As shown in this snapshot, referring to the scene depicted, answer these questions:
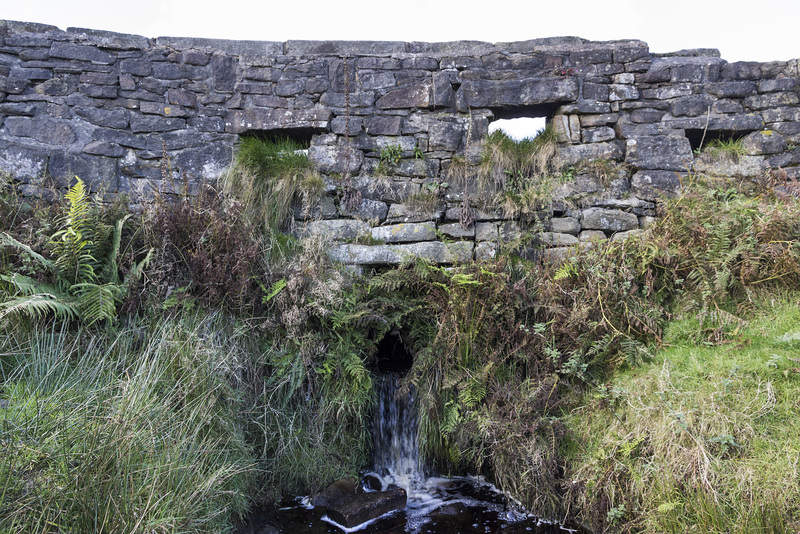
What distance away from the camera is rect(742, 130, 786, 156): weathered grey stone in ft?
17.3

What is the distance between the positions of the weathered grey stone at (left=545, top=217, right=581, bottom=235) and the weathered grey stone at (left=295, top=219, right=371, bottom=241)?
178 centimetres

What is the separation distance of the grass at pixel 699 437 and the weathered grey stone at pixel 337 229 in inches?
99.1

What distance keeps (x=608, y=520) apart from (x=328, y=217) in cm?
348

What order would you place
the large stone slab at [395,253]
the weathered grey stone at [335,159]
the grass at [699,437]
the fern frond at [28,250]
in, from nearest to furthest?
the grass at [699,437], the fern frond at [28,250], the large stone slab at [395,253], the weathered grey stone at [335,159]

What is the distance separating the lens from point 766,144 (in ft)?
17.3

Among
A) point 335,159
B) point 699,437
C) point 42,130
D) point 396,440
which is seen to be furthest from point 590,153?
point 42,130

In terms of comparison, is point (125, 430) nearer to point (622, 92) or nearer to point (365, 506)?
point (365, 506)

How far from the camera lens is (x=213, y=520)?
3.24 meters

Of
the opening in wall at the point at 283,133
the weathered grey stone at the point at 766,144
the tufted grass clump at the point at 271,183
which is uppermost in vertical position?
the opening in wall at the point at 283,133

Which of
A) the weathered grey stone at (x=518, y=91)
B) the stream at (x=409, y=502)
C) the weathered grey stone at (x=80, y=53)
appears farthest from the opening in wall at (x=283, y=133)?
the stream at (x=409, y=502)

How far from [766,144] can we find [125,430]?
240 inches

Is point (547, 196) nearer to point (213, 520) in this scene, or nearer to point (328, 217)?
point (328, 217)

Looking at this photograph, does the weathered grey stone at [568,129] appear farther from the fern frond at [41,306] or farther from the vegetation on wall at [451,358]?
the fern frond at [41,306]

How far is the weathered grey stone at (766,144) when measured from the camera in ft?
17.3
